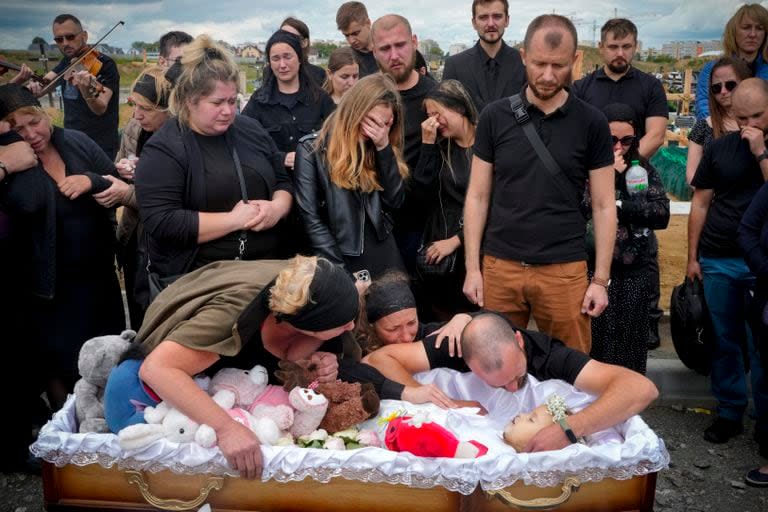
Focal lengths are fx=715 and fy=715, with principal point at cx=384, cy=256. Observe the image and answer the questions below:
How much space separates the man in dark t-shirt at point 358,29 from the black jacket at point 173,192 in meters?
2.09

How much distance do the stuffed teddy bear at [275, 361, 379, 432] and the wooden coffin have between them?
0.33 m

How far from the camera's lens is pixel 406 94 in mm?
4062

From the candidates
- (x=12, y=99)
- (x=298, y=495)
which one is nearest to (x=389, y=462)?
(x=298, y=495)

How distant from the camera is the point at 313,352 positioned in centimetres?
274

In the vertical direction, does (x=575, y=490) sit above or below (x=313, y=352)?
below

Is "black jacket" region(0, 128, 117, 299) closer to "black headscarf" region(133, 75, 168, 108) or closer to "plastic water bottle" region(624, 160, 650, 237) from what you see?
"black headscarf" region(133, 75, 168, 108)

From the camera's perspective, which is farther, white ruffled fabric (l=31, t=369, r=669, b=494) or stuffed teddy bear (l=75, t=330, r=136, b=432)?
stuffed teddy bear (l=75, t=330, r=136, b=432)

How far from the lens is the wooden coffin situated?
222 cm

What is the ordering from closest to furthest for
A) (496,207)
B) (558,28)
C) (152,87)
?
(558,28) < (496,207) < (152,87)

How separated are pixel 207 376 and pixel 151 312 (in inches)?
12.8

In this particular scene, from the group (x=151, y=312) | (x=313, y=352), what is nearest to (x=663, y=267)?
(x=313, y=352)

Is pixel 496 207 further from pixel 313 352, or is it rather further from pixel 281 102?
pixel 281 102

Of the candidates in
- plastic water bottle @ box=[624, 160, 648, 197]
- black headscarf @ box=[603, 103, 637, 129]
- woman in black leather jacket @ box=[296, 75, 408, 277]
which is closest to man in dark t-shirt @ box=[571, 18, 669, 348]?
black headscarf @ box=[603, 103, 637, 129]

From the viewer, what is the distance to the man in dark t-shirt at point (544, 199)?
10.1 feet
